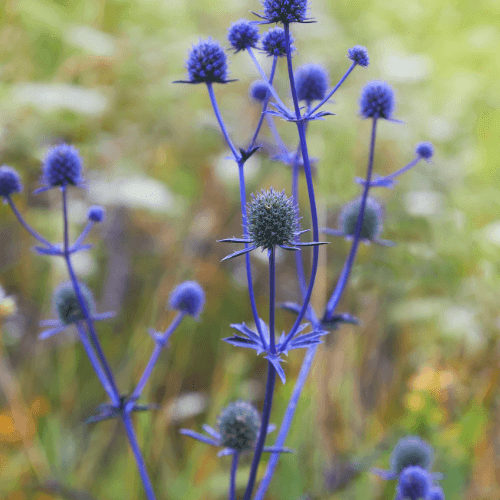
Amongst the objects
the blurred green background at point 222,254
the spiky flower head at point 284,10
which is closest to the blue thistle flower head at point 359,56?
the spiky flower head at point 284,10

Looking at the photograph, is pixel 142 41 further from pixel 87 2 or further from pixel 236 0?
pixel 236 0

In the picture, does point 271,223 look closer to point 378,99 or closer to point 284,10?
point 284,10

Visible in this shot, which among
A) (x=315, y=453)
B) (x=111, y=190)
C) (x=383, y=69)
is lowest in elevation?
(x=315, y=453)

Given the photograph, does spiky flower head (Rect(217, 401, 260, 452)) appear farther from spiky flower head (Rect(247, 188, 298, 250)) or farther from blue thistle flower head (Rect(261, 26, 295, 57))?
blue thistle flower head (Rect(261, 26, 295, 57))

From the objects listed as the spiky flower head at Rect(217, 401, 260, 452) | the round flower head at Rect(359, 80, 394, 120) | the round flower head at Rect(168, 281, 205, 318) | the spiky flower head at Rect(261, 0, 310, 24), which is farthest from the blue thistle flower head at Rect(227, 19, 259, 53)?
the spiky flower head at Rect(217, 401, 260, 452)

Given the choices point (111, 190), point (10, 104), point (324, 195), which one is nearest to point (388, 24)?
point (324, 195)

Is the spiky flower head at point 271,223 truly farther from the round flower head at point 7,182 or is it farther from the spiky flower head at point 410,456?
the spiky flower head at point 410,456
